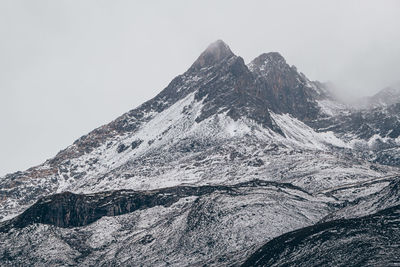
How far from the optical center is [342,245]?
162m

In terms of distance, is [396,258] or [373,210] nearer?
[396,258]

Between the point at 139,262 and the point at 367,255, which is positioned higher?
the point at 139,262

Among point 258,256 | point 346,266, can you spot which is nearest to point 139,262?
point 258,256

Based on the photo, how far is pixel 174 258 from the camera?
196125 mm

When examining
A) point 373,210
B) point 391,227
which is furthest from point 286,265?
point 373,210

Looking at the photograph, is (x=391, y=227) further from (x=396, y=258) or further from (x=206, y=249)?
(x=206, y=249)

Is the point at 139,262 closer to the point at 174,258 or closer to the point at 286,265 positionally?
the point at 174,258

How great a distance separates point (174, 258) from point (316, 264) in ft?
164

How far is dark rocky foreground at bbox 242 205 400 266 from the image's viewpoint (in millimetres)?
153750

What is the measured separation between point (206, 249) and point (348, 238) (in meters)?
44.6

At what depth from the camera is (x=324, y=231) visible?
172 m

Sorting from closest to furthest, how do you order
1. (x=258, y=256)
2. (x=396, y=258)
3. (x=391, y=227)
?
(x=396, y=258) → (x=391, y=227) → (x=258, y=256)

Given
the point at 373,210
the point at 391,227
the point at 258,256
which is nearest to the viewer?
the point at 391,227

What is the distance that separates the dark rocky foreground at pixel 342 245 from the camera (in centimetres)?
15375
